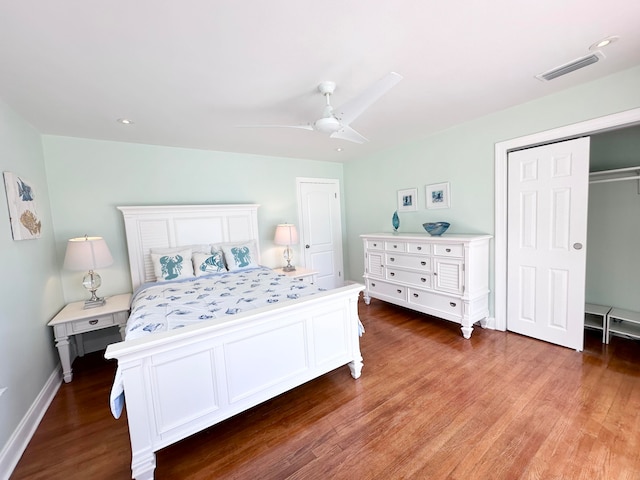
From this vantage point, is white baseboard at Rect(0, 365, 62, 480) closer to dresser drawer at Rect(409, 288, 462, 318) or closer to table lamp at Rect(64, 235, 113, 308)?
table lamp at Rect(64, 235, 113, 308)

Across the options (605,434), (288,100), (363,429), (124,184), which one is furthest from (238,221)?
(605,434)

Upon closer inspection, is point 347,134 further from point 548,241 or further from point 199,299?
point 548,241

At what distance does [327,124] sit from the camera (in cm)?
190

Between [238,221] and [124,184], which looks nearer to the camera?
[124,184]

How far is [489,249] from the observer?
3.09 metres

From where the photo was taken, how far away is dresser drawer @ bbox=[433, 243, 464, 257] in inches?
116

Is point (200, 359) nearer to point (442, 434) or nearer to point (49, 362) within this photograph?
point (442, 434)

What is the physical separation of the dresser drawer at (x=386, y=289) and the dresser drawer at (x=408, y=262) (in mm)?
307

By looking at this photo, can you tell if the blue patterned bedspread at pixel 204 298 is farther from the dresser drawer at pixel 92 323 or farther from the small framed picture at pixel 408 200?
the small framed picture at pixel 408 200

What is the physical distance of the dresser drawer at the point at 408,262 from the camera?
10.8 feet

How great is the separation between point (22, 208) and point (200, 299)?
1.53 m

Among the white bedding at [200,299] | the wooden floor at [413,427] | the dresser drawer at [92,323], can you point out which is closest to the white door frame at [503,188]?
the wooden floor at [413,427]

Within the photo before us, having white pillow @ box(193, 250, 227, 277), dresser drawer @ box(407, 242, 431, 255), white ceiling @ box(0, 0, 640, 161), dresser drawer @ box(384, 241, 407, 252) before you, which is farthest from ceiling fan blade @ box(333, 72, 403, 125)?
white pillow @ box(193, 250, 227, 277)

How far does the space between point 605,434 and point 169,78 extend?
3.56 meters
